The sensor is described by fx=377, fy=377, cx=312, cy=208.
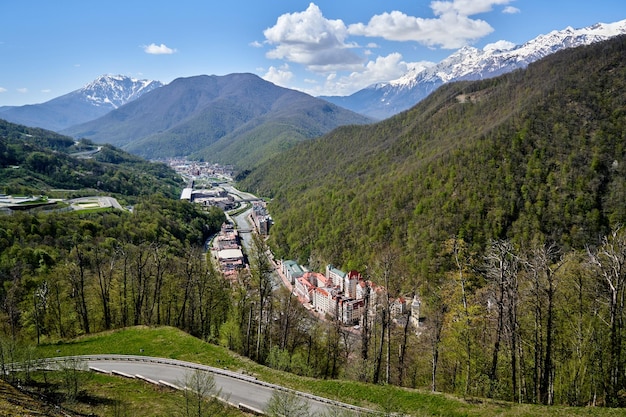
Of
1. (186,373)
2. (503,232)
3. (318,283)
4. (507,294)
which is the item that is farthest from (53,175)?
(507,294)

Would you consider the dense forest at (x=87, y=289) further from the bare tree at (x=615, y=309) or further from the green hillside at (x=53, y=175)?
the green hillside at (x=53, y=175)

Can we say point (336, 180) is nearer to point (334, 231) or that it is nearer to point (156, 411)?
point (334, 231)

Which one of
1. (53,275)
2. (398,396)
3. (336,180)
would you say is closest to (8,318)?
(53,275)

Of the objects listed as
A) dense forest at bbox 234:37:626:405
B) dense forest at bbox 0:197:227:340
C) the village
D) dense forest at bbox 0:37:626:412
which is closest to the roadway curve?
dense forest at bbox 0:37:626:412

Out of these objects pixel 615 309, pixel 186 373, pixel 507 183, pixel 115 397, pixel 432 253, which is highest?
pixel 507 183

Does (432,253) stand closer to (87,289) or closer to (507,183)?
(507,183)

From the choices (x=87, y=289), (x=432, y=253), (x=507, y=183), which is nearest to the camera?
(x=87, y=289)
